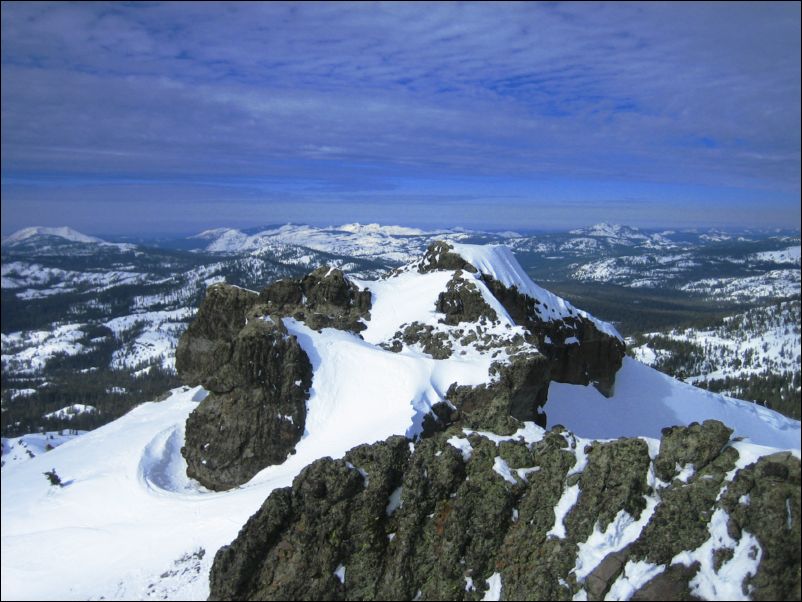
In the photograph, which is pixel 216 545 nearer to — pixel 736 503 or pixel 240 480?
pixel 240 480

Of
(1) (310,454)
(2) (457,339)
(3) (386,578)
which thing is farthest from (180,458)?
(3) (386,578)

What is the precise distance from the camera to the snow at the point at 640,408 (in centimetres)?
3969

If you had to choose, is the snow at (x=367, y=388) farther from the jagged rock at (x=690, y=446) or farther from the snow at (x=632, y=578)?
the snow at (x=632, y=578)

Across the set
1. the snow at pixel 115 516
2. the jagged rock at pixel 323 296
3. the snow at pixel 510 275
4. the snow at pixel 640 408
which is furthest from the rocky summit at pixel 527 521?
the snow at pixel 510 275

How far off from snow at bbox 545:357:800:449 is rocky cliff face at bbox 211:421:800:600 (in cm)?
2390

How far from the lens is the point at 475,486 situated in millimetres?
15703

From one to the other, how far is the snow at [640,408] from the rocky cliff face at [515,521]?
2390 cm

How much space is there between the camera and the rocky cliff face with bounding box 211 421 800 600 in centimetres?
1231

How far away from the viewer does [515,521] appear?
1522 centimetres

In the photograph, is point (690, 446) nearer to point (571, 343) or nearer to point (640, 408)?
point (571, 343)

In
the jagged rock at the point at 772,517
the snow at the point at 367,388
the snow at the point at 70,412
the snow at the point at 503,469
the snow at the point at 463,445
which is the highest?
the jagged rock at the point at 772,517

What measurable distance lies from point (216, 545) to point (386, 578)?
10723mm

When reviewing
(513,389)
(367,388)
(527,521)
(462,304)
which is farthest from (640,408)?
(527,521)

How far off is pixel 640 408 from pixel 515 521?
113ft
